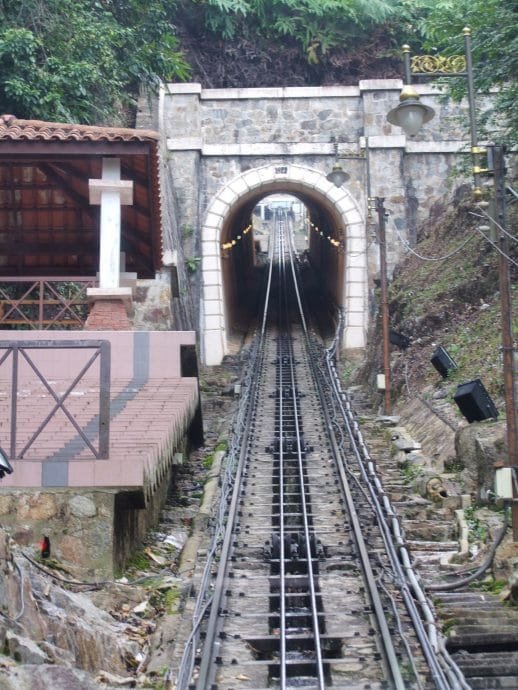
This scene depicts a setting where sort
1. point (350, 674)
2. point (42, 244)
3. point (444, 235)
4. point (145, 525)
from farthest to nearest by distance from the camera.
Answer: point (444, 235) < point (42, 244) < point (145, 525) < point (350, 674)

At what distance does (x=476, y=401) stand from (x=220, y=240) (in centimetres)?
1342

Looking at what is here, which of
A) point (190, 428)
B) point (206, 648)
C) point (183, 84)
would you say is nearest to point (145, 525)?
point (206, 648)

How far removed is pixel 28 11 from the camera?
62.0ft

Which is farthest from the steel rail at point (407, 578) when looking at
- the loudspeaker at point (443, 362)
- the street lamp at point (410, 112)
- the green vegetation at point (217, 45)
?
the green vegetation at point (217, 45)

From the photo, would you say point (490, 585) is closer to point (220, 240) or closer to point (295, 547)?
point (295, 547)

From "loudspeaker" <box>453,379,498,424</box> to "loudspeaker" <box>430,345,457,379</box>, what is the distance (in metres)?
3.73

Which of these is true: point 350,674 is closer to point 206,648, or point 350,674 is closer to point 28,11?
point 206,648

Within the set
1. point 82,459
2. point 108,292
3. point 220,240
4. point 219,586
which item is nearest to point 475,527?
point 219,586

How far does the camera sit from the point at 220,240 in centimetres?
2453

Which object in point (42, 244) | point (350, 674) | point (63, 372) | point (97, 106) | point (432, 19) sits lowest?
point (350, 674)

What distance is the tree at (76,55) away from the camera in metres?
18.0

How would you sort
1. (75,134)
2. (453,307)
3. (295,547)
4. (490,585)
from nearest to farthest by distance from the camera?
(490,585), (295,547), (75,134), (453,307)

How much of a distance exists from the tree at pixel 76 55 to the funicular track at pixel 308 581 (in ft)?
24.2

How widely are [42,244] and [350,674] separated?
9737mm
